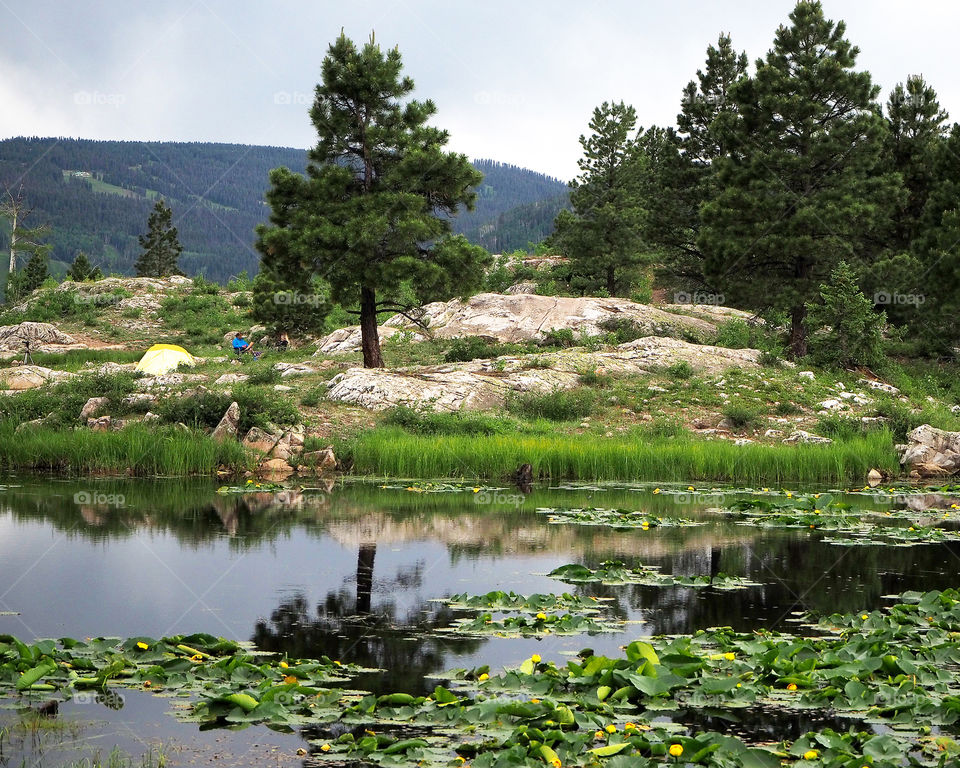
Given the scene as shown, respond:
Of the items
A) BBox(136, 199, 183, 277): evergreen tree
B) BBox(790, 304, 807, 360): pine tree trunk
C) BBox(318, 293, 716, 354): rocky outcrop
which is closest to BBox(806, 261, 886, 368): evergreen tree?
BBox(790, 304, 807, 360): pine tree trunk

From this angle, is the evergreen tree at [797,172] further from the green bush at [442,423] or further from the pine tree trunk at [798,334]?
the green bush at [442,423]

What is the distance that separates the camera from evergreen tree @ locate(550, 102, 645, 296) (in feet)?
151

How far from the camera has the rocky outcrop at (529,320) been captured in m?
36.8

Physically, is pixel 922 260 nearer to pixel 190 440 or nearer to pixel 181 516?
pixel 190 440

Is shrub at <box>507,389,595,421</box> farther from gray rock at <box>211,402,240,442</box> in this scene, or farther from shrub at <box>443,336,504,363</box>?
gray rock at <box>211,402,240,442</box>

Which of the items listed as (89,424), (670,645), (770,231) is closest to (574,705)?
(670,645)

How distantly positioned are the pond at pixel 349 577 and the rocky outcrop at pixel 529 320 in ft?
61.5

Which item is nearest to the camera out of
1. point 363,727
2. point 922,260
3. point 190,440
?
point 363,727

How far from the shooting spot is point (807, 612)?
31.4ft

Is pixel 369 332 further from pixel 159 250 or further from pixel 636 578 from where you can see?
pixel 159 250

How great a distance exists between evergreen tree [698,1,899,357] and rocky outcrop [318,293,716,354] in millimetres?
3505

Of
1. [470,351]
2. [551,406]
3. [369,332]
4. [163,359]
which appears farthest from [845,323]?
[163,359]

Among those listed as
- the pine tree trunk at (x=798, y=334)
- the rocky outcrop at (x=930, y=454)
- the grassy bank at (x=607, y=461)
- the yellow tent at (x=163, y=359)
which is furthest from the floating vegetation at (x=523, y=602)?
the yellow tent at (x=163, y=359)

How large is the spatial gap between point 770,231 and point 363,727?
99.1 feet
